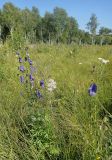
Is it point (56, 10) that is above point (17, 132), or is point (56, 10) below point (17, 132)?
above

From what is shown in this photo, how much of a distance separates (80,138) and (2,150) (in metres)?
0.54

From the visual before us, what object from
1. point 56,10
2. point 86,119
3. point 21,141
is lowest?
point 21,141

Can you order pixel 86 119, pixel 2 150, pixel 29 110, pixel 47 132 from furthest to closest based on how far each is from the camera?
1. pixel 29 110
2. pixel 86 119
3. pixel 47 132
4. pixel 2 150

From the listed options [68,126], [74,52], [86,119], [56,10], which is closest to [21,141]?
[68,126]

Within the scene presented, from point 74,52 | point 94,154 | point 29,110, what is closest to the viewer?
point 94,154

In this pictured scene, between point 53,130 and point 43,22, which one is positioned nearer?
point 53,130

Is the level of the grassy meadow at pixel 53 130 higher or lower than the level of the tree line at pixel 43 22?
lower

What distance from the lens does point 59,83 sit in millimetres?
3688

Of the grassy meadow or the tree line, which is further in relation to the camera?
the tree line

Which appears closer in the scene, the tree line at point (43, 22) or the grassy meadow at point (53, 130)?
the grassy meadow at point (53, 130)

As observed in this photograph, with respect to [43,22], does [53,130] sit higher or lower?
lower

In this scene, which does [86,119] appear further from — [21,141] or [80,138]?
[21,141]

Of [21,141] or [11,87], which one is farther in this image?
[11,87]

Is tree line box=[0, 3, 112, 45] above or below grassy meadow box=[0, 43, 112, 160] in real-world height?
above
